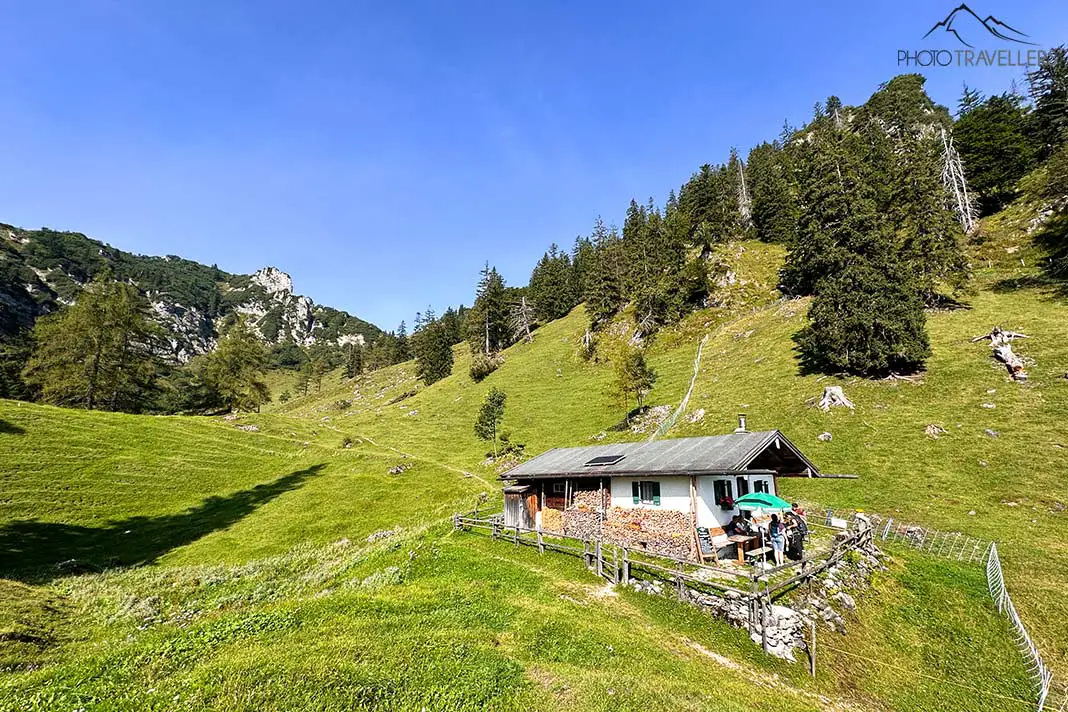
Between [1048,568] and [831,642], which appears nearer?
[831,642]

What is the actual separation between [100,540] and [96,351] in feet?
136

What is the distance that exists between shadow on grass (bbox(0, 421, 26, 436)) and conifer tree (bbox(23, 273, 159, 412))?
19.6 metres

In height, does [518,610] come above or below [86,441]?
below

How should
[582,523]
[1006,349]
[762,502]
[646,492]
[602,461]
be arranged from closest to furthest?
1. [762,502]
2. [646,492]
3. [602,461]
4. [582,523]
5. [1006,349]

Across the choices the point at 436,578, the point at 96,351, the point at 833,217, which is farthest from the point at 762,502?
the point at 96,351

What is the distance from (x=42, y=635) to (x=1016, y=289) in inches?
3505

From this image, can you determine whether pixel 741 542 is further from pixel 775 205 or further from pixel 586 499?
pixel 775 205

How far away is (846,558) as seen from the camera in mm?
23062

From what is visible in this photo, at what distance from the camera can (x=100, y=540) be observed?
104 feet

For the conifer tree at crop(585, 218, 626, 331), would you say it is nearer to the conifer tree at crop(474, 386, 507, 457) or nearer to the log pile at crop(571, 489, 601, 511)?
the conifer tree at crop(474, 386, 507, 457)

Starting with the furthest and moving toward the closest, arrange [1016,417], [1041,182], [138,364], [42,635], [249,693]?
[1041,182], [138,364], [1016,417], [42,635], [249,693]

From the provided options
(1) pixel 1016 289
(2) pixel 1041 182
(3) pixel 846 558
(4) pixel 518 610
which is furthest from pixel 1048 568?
(2) pixel 1041 182

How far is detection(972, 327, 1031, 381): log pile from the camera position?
38912mm

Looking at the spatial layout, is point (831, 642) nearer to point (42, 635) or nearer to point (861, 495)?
point (861, 495)
